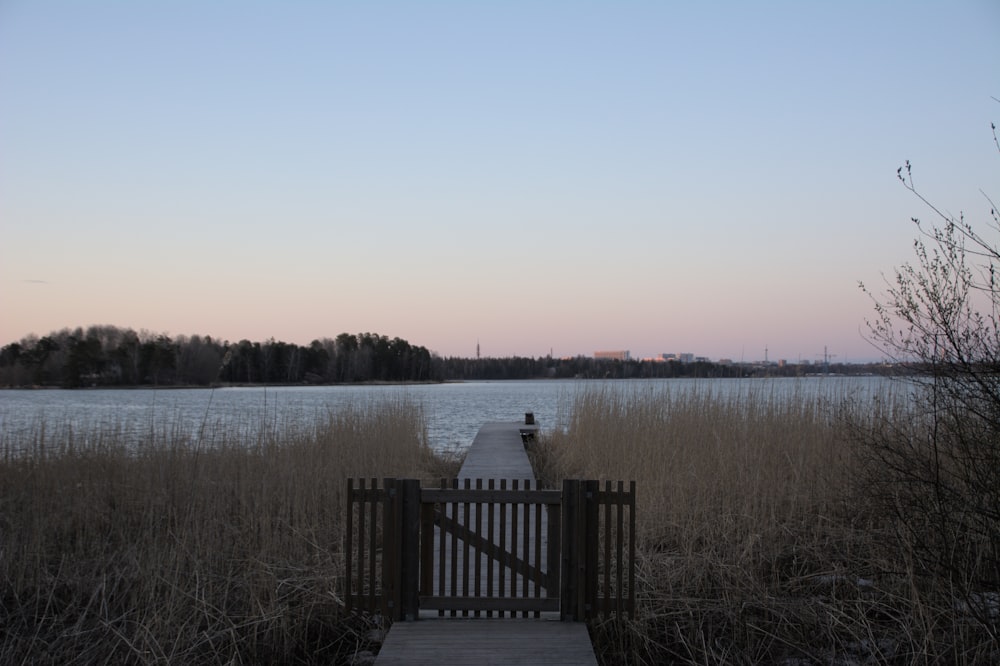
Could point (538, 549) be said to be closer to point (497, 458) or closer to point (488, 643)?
point (488, 643)

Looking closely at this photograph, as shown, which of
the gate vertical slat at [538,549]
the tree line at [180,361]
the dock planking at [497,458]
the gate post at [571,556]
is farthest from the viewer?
the tree line at [180,361]

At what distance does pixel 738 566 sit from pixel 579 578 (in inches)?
66.3

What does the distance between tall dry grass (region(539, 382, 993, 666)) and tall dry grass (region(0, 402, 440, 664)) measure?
2.32m

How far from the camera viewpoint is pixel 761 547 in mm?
6109

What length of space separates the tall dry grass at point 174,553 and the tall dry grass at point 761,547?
7.61ft

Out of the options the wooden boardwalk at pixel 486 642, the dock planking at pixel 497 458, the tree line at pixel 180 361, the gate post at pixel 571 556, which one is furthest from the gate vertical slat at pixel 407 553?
the tree line at pixel 180 361

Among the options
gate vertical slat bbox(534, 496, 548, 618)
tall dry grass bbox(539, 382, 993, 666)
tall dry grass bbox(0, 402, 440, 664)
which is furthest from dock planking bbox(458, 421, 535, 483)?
gate vertical slat bbox(534, 496, 548, 618)

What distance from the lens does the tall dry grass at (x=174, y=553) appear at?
15.9 ft

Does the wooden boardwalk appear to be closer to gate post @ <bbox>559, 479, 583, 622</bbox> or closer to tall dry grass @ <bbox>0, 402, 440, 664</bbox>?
gate post @ <bbox>559, 479, 583, 622</bbox>

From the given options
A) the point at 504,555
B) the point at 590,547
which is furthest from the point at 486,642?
the point at 590,547

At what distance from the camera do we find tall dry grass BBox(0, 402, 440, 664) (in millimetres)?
4859

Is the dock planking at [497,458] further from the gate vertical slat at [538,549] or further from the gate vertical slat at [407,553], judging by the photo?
the gate vertical slat at [407,553]

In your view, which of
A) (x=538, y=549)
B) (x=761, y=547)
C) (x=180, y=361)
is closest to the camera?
(x=538, y=549)

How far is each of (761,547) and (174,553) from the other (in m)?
4.80
